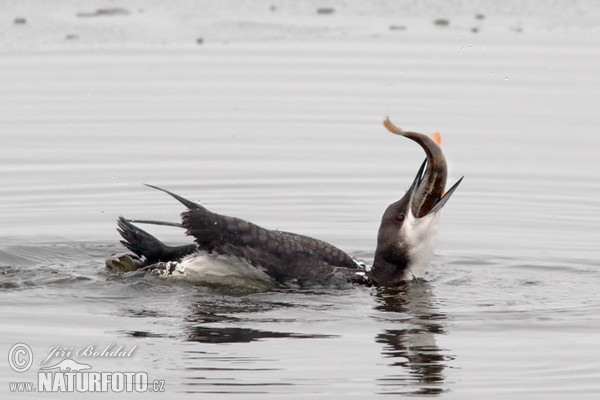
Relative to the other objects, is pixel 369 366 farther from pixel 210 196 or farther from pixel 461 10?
pixel 461 10

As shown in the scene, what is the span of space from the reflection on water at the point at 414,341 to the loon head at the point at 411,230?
0.13m

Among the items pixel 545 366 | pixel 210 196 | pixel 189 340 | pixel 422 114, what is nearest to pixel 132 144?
pixel 210 196

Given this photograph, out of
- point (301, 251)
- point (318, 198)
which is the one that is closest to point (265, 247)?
point (301, 251)

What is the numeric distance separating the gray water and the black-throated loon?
144 mm

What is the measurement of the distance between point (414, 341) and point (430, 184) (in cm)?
146

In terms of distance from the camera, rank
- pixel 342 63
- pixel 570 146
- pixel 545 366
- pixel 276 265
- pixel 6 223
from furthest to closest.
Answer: pixel 342 63 → pixel 570 146 → pixel 6 223 → pixel 276 265 → pixel 545 366

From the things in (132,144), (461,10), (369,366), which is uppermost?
(461,10)

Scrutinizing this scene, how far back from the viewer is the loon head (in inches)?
396

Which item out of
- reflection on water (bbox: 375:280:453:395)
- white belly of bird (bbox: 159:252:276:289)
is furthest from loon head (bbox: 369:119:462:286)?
white belly of bird (bbox: 159:252:276:289)

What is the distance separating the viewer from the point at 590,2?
60.7 feet

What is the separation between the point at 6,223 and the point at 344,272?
3.13 m

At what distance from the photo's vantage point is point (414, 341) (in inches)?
353

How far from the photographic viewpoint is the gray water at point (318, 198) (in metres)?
8.50

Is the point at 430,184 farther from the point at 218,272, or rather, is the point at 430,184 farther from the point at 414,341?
the point at 218,272
